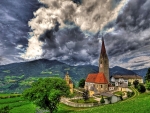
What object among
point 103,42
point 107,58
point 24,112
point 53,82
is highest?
point 103,42

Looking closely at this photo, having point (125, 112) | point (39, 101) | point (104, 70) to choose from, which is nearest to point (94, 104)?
point (39, 101)

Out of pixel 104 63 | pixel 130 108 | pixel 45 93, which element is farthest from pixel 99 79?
pixel 130 108

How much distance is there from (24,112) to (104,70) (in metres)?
85.4

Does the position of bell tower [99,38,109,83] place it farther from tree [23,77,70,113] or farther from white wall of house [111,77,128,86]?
tree [23,77,70,113]

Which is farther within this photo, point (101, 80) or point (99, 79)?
point (99, 79)

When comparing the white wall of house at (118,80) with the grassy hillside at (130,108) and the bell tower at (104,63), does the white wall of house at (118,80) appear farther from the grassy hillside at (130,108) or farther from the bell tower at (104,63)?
the grassy hillside at (130,108)

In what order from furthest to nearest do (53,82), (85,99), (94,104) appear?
A: (85,99)
(94,104)
(53,82)

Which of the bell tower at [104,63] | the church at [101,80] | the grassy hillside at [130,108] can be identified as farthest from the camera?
the bell tower at [104,63]

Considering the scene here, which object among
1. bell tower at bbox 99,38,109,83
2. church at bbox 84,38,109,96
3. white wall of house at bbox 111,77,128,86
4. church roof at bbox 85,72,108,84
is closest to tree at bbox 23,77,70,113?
church at bbox 84,38,109,96

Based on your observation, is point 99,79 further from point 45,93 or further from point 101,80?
point 45,93

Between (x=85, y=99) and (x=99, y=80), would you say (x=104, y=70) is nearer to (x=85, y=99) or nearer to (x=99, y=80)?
(x=99, y=80)

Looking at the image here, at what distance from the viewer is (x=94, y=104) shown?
228 ft

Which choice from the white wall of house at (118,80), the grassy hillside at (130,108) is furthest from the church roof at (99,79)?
the grassy hillside at (130,108)

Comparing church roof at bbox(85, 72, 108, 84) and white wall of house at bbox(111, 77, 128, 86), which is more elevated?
church roof at bbox(85, 72, 108, 84)
